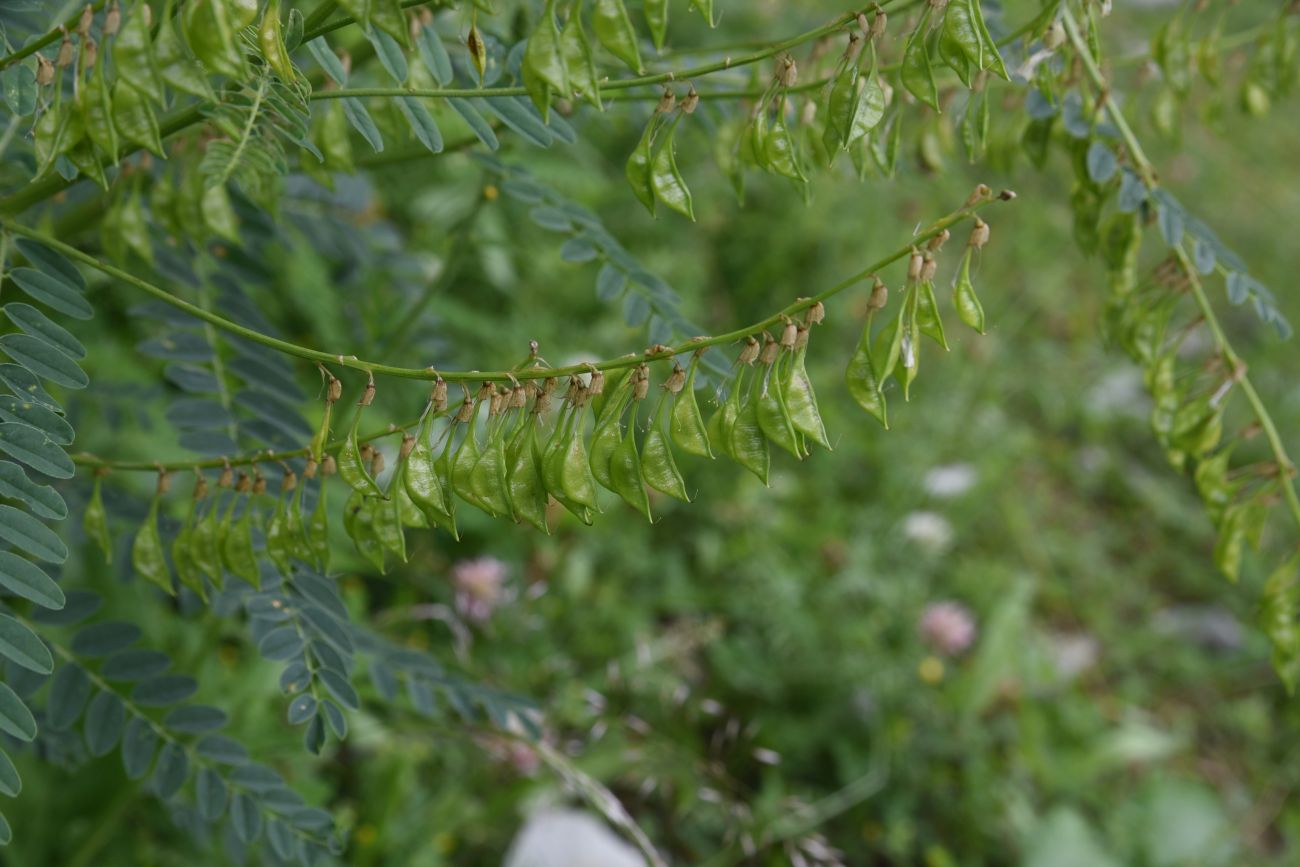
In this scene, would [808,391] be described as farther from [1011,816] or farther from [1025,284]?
[1025,284]

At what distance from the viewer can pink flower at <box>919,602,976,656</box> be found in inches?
123

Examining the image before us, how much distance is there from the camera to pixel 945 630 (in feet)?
10.2

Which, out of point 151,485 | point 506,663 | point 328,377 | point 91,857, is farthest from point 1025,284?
point 328,377

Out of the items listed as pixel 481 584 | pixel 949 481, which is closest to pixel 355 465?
pixel 481 584

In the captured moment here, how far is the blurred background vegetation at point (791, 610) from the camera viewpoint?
2.27 meters

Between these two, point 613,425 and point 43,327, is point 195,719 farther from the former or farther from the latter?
point 613,425

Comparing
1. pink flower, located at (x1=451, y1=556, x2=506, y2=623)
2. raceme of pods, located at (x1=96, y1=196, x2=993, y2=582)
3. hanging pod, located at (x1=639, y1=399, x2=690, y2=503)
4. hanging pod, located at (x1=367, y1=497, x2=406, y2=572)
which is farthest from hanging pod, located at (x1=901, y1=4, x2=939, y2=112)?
pink flower, located at (x1=451, y1=556, x2=506, y2=623)

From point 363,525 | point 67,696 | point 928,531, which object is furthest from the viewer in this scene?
point 928,531

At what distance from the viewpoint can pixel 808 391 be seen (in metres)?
0.98

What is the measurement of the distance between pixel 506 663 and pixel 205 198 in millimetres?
1520

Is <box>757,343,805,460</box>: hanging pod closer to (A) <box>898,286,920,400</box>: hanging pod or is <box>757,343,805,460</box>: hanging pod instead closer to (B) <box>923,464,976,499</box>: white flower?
(A) <box>898,286,920,400</box>: hanging pod

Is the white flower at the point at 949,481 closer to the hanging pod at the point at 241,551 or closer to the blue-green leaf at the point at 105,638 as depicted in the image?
the blue-green leaf at the point at 105,638

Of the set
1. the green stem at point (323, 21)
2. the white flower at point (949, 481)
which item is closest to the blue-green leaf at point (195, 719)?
the green stem at point (323, 21)

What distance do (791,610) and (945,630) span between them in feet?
1.37
